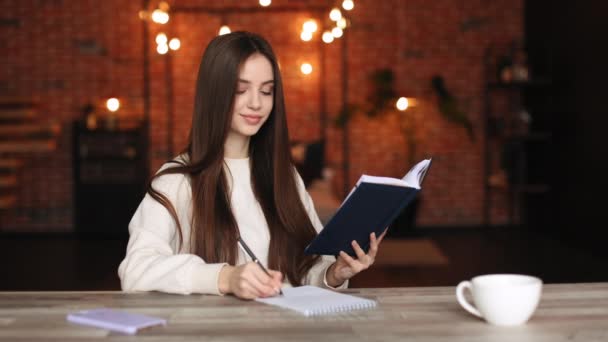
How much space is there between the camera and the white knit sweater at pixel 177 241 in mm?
1805

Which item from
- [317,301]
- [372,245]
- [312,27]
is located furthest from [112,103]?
[317,301]

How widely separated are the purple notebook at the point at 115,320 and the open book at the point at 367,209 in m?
0.49

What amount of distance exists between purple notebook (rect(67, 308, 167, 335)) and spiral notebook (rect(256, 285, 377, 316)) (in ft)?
0.82

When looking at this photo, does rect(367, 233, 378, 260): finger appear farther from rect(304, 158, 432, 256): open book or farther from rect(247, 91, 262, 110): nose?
rect(247, 91, 262, 110): nose

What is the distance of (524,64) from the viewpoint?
774 cm

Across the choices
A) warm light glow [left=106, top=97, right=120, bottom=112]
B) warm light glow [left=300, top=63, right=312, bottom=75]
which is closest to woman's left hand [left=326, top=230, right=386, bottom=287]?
warm light glow [left=300, top=63, right=312, bottom=75]

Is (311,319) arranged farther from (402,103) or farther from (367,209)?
(402,103)

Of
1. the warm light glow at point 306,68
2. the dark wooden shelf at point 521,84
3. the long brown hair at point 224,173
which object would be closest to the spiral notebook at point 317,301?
the long brown hair at point 224,173

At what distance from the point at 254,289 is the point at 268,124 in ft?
2.30

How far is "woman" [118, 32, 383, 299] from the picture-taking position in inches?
80.2

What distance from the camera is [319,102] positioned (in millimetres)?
8164

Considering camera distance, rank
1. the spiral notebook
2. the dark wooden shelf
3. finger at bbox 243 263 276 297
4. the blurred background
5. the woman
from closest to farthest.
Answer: the spiral notebook, finger at bbox 243 263 276 297, the woman, the dark wooden shelf, the blurred background

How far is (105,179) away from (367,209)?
245 inches

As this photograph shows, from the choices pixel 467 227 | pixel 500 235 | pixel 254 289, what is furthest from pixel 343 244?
pixel 467 227
